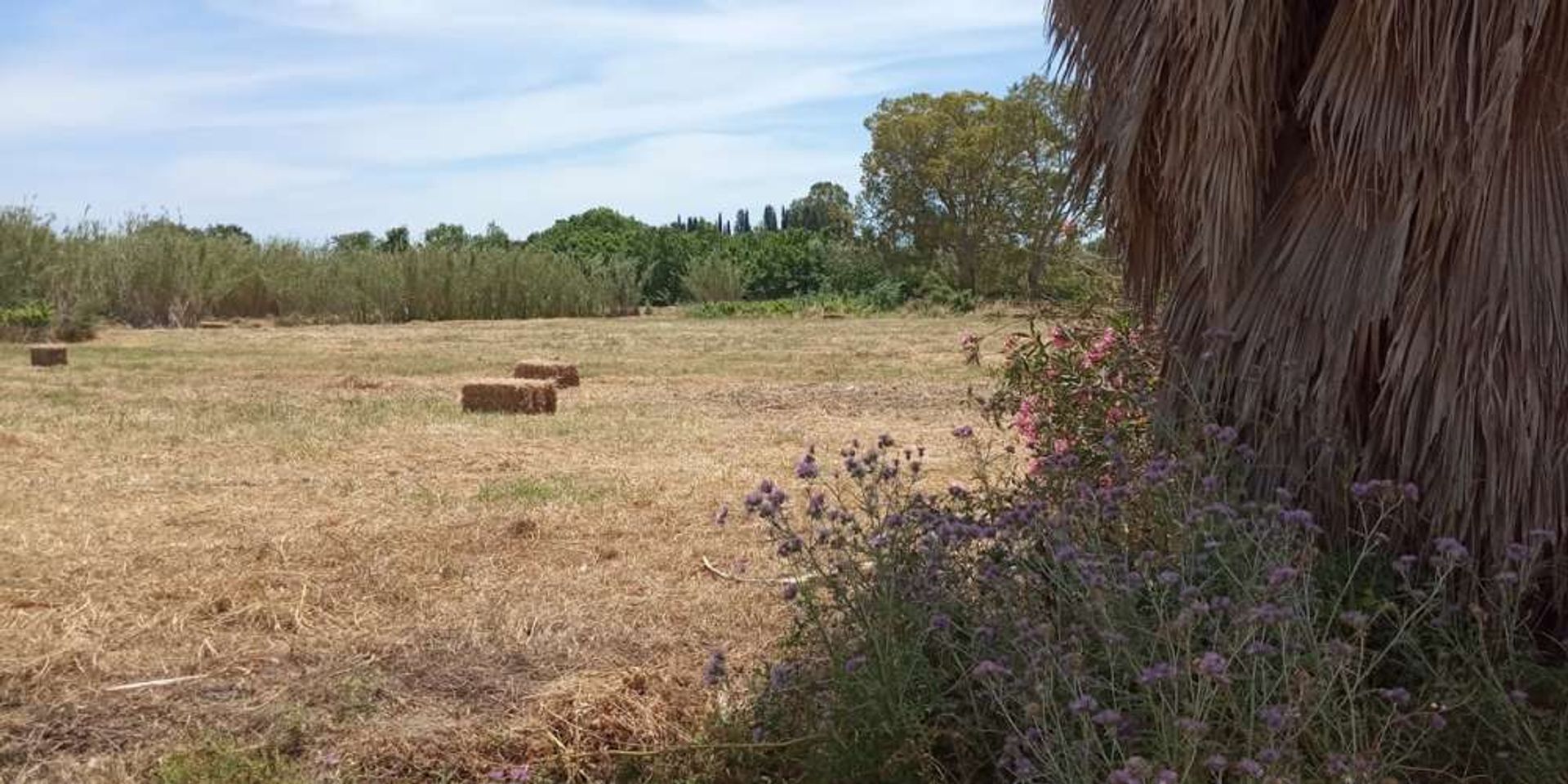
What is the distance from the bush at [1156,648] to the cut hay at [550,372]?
978 cm

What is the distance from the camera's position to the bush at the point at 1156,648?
2.45 metres

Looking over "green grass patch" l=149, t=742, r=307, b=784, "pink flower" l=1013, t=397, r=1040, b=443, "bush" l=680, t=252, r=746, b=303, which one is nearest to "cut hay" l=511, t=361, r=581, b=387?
"pink flower" l=1013, t=397, r=1040, b=443

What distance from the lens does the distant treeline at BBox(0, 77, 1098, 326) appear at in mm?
26359

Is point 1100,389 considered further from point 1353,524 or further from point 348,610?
point 348,610

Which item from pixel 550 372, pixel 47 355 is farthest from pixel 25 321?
pixel 550 372

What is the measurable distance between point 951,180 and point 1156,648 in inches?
1451

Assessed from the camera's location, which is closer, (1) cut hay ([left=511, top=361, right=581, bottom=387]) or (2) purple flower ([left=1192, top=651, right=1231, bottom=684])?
(2) purple flower ([left=1192, top=651, right=1231, bottom=684])

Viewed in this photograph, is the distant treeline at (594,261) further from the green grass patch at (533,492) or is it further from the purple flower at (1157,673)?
the purple flower at (1157,673)

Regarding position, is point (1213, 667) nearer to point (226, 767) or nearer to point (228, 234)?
point (226, 767)

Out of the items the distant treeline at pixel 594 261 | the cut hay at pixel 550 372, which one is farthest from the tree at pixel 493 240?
the cut hay at pixel 550 372

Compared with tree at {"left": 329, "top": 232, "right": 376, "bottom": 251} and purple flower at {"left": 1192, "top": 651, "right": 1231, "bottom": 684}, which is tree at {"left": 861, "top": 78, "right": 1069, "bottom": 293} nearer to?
tree at {"left": 329, "top": 232, "right": 376, "bottom": 251}

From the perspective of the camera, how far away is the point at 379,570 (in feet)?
18.0

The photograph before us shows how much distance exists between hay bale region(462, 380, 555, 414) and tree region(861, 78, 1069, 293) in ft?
84.3

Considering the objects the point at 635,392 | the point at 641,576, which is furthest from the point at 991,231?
the point at 641,576
